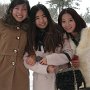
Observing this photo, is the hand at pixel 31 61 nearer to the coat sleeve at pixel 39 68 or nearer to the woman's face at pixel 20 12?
the coat sleeve at pixel 39 68

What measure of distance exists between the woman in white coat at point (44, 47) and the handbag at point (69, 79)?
9 cm

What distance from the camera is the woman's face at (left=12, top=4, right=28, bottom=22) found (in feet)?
9.00

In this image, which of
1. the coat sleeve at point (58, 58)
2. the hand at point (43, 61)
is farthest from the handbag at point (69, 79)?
the hand at point (43, 61)

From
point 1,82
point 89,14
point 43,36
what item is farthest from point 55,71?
point 89,14

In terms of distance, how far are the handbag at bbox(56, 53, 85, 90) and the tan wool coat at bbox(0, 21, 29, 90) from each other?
426 mm

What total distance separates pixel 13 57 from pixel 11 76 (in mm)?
189

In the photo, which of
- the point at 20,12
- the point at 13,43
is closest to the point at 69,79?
the point at 13,43

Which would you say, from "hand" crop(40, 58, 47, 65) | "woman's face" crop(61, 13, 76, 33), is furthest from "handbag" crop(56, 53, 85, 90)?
"woman's face" crop(61, 13, 76, 33)

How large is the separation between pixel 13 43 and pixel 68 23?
1.85ft

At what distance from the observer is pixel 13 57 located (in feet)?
9.09

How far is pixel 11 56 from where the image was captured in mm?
2773

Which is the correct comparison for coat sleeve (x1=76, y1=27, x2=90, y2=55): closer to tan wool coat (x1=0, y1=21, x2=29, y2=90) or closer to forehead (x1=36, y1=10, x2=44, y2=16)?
forehead (x1=36, y1=10, x2=44, y2=16)

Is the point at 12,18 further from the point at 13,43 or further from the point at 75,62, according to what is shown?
the point at 75,62

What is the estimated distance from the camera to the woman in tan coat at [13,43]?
9.07 ft
